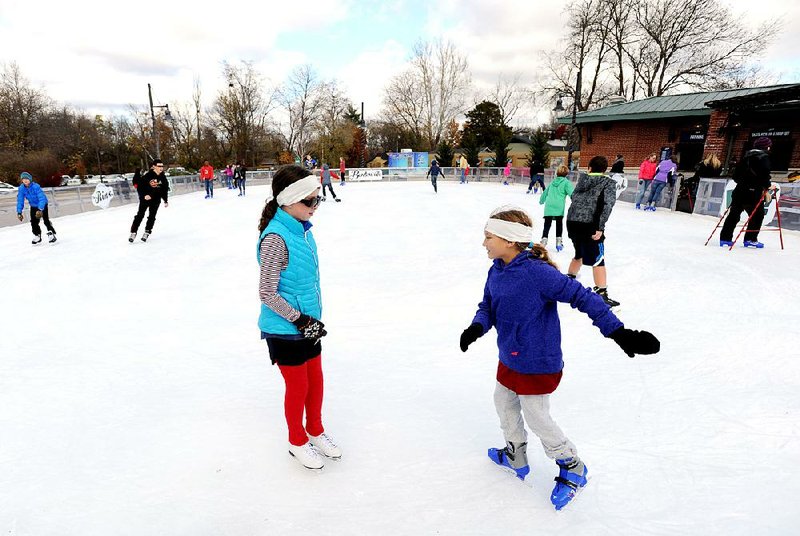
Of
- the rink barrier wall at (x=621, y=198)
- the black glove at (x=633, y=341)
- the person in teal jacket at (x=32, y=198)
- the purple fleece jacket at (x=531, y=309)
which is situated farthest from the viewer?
the rink barrier wall at (x=621, y=198)

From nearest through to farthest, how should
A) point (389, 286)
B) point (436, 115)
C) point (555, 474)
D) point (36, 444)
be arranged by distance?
point (555, 474) → point (36, 444) → point (389, 286) → point (436, 115)

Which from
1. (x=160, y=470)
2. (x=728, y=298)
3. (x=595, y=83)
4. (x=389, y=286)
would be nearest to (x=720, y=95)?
(x=595, y=83)

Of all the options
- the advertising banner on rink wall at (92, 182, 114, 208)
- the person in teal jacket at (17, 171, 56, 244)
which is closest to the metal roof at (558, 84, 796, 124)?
the person in teal jacket at (17, 171, 56, 244)

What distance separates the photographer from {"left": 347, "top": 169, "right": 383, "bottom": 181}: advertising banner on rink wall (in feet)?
88.1

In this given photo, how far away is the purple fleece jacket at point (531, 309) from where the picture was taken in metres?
1.61

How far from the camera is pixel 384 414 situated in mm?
2512

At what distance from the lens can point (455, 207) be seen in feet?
39.4

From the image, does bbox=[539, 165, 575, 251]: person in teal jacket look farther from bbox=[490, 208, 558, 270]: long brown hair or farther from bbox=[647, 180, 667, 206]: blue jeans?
bbox=[647, 180, 667, 206]: blue jeans

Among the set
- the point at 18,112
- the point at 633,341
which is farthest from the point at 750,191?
the point at 18,112

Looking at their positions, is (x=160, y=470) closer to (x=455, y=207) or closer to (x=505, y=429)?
(x=505, y=429)

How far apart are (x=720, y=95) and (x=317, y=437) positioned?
75.2 ft

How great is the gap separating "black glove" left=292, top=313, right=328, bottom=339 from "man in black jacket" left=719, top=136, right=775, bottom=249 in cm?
704

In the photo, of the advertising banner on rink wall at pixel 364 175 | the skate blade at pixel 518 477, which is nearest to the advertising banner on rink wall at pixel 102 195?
the skate blade at pixel 518 477

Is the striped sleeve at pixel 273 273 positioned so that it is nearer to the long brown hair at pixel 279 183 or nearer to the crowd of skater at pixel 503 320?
the crowd of skater at pixel 503 320
